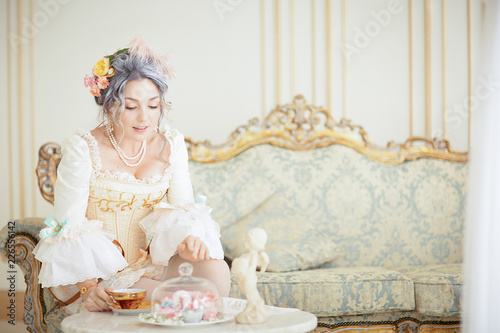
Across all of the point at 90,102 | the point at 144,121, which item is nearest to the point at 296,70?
the point at 90,102

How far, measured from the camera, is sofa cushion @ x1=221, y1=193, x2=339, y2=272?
2676 millimetres

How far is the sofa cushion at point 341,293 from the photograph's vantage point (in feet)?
7.59

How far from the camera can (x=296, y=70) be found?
3.63 m

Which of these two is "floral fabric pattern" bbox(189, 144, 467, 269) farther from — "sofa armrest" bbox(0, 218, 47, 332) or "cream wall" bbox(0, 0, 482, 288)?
"sofa armrest" bbox(0, 218, 47, 332)

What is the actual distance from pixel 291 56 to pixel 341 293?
1796 mm

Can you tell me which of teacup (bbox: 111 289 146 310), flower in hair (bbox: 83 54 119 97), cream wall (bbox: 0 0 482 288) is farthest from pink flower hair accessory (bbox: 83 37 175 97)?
cream wall (bbox: 0 0 482 288)

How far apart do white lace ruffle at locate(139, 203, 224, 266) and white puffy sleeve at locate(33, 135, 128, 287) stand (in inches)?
4.8

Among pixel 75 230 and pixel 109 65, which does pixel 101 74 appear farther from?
pixel 75 230

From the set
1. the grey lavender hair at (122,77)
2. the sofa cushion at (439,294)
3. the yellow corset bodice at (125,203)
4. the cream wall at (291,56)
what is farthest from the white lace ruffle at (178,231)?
the cream wall at (291,56)

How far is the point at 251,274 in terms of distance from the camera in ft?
4.51

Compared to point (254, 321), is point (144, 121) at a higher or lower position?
higher

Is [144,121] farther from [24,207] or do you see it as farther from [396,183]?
[24,207]

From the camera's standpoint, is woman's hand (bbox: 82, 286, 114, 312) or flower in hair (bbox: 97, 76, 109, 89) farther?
flower in hair (bbox: 97, 76, 109, 89)

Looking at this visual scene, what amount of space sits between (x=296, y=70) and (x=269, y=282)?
1717mm
